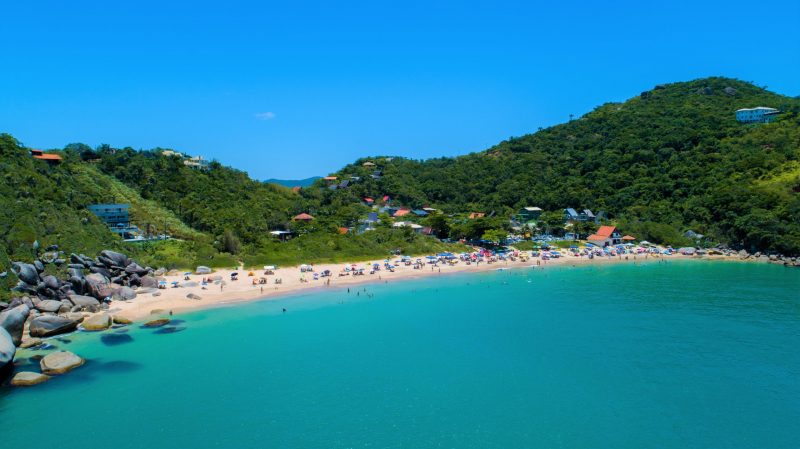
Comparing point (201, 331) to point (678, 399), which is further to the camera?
point (201, 331)

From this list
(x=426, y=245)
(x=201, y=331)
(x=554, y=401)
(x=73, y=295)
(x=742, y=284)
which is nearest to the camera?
(x=554, y=401)

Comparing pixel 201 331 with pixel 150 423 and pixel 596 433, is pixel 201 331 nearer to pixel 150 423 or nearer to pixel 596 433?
pixel 150 423

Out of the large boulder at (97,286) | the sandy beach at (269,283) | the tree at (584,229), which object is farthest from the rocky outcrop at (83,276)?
the tree at (584,229)

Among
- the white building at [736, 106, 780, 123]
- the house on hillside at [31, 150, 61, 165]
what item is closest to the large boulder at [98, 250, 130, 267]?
the house on hillside at [31, 150, 61, 165]

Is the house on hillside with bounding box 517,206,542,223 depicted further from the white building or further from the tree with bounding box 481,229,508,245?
the white building

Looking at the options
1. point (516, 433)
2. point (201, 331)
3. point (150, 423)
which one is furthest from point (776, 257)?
point (150, 423)

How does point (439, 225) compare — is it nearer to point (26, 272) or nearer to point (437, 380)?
point (437, 380)
